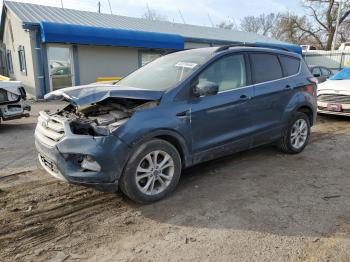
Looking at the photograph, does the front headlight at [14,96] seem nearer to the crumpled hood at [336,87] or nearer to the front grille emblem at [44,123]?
the front grille emblem at [44,123]

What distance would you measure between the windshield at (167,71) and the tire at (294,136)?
6.97ft

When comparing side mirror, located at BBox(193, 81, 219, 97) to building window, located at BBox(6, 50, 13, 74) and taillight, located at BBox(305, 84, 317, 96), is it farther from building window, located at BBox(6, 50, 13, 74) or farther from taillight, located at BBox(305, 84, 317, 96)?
building window, located at BBox(6, 50, 13, 74)

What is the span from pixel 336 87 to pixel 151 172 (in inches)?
291

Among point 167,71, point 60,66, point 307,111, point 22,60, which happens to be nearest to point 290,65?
point 307,111

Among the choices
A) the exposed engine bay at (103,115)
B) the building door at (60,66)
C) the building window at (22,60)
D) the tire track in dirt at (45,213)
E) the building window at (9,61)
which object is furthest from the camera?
the building window at (9,61)

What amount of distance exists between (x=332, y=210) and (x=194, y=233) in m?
1.68

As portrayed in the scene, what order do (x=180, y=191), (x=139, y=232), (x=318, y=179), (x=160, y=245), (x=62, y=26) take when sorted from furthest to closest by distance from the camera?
(x=62, y=26) < (x=318, y=179) < (x=180, y=191) < (x=139, y=232) < (x=160, y=245)

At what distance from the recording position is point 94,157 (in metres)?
3.41

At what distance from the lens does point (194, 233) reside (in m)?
3.25

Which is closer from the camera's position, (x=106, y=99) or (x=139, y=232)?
(x=139, y=232)

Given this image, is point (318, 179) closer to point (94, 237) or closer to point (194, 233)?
point (194, 233)

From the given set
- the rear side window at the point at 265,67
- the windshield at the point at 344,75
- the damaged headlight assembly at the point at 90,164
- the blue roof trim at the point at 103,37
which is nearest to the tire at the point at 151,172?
the damaged headlight assembly at the point at 90,164

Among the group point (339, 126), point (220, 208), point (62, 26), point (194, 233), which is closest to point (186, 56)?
point (220, 208)

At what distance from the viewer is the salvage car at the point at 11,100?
25.0ft
